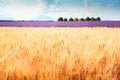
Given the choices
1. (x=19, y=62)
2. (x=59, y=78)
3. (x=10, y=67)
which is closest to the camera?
(x=59, y=78)

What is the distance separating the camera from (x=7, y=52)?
273cm

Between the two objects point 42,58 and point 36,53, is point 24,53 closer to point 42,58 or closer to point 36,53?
point 36,53

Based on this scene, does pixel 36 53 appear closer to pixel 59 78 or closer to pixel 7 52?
pixel 7 52

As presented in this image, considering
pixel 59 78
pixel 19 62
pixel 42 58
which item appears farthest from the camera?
pixel 42 58

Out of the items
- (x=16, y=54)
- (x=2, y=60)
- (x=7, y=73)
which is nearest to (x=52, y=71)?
(x=7, y=73)

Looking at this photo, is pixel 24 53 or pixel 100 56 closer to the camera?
pixel 100 56

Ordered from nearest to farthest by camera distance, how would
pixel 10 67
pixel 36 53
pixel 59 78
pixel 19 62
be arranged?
pixel 59 78, pixel 10 67, pixel 19 62, pixel 36 53

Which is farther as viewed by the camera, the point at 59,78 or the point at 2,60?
the point at 2,60

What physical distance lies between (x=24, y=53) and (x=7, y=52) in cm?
17

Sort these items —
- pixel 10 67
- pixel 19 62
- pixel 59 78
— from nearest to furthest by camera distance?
pixel 59 78 → pixel 10 67 → pixel 19 62

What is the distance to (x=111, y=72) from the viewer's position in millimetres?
2102

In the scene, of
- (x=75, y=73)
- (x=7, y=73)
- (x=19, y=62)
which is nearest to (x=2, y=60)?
(x=19, y=62)

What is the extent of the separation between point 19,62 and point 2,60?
0.16 meters

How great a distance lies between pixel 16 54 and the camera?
2.70 metres
